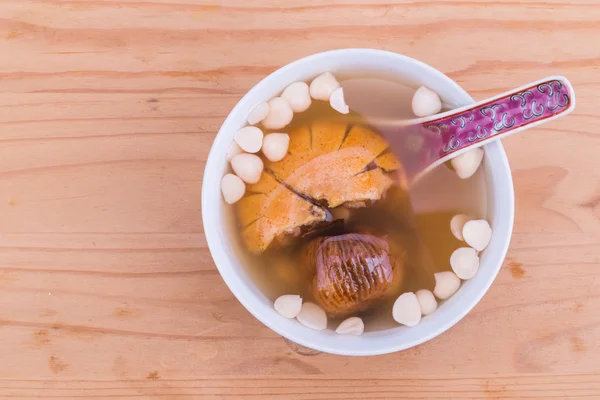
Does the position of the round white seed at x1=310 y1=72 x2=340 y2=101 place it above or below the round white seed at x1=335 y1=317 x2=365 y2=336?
above

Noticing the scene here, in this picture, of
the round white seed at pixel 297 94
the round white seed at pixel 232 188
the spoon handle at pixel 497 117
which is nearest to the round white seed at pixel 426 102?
the spoon handle at pixel 497 117

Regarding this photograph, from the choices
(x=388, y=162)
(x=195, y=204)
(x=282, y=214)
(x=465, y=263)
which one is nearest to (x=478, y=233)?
(x=465, y=263)

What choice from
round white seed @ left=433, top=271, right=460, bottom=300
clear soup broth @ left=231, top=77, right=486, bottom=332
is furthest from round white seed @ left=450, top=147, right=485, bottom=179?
round white seed @ left=433, top=271, right=460, bottom=300

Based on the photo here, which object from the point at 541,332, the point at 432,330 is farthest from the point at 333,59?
the point at 541,332

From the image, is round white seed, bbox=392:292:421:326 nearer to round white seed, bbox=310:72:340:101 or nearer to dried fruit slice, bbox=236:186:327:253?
dried fruit slice, bbox=236:186:327:253

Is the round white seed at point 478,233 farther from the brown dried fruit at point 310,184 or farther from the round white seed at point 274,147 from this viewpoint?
the round white seed at point 274,147

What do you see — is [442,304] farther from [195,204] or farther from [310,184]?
[195,204]
